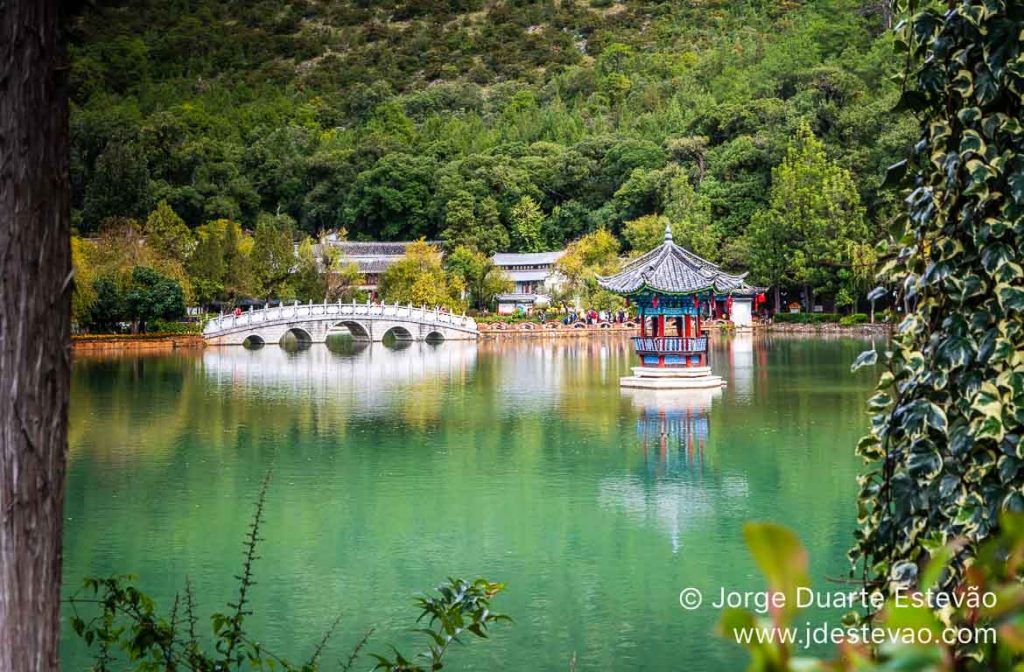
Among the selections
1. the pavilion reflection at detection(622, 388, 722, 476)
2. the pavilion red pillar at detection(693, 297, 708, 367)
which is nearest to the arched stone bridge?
the pavilion red pillar at detection(693, 297, 708, 367)

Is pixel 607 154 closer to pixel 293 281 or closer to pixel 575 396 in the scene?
pixel 293 281

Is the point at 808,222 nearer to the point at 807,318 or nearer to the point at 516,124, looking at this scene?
the point at 807,318

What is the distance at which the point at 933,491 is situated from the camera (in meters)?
2.29

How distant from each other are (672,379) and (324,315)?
16.9 m

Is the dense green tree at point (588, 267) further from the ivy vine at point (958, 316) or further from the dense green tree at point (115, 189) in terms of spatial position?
the ivy vine at point (958, 316)

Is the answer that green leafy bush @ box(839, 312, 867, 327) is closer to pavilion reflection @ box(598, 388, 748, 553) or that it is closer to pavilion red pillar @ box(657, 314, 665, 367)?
pavilion red pillar @ box(657, 314, 665, 367)

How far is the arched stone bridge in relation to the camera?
109 feet

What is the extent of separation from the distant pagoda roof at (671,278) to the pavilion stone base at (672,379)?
137cm

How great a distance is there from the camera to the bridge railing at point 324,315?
33.1m

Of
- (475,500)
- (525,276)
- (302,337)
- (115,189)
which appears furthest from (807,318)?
(475,500)

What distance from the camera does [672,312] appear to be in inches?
793

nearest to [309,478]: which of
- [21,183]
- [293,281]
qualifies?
[21,183]

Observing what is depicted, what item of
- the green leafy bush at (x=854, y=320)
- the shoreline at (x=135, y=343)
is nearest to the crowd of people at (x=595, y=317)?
the green leafy bush at (x=854, y=320)

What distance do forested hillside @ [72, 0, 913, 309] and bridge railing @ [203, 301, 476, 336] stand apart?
9781mm
